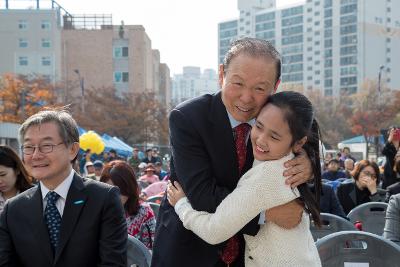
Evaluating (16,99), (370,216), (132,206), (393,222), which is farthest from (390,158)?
(16,99)

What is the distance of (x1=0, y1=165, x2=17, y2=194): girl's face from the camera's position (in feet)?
16.3

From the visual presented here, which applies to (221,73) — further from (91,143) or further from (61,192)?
(91,143)

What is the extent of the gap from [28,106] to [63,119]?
35484mm

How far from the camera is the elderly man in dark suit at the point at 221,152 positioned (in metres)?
2.58

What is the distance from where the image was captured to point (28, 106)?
123ft

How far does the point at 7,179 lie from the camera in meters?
5.00

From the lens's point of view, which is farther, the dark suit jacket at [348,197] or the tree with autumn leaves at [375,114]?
the tree with autumn leaves at [375,114]

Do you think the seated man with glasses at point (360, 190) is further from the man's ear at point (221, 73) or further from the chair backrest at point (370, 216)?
the man's ear at point (221, 73)

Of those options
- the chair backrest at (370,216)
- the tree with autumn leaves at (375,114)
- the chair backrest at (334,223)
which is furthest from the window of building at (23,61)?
the chair backrest at (334,223)

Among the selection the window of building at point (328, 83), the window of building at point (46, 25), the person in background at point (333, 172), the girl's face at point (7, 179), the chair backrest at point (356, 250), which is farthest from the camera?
the window of building at point (328, 83)

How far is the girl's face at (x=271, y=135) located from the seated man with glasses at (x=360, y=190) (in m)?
6.32

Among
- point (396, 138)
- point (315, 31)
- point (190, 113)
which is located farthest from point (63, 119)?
point (315, 31)

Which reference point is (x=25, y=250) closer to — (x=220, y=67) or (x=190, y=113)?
(x=190, y=113)

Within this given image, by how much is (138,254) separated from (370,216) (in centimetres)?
365
